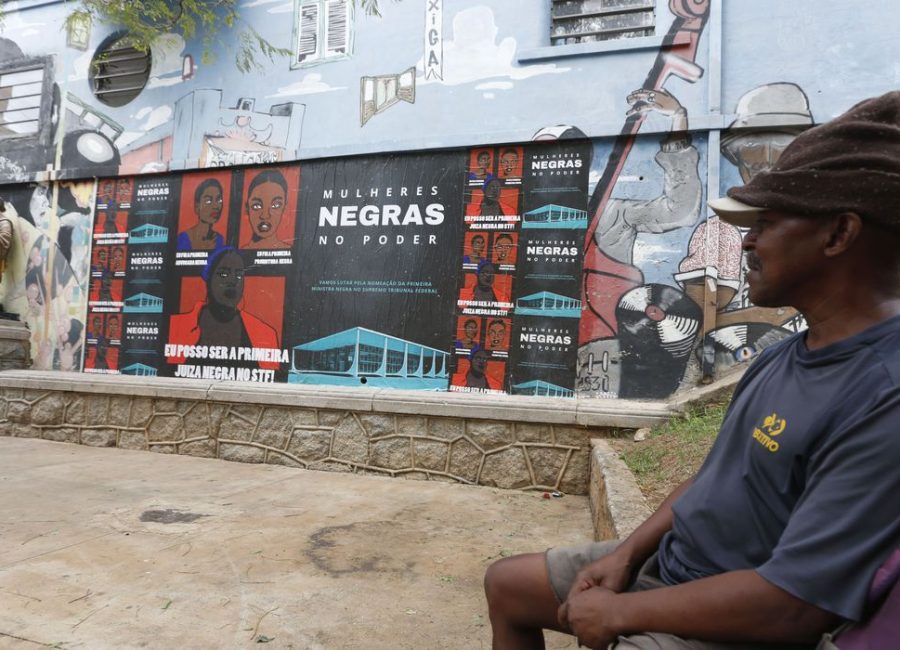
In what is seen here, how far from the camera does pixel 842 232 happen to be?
1077 mm

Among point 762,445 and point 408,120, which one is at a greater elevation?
point 408,120

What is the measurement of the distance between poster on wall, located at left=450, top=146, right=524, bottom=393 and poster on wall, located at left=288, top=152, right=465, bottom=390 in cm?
12

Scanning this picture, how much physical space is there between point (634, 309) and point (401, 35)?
3651 mm

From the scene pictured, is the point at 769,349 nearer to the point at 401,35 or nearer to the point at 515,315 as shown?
the point at 515,315

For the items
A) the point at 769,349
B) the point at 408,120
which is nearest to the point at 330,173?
the point at 408,120

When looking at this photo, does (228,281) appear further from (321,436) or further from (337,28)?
(337,28)

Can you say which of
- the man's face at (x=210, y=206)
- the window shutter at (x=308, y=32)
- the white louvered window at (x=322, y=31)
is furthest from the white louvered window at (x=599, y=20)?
the man's face at (x=210, y=206)

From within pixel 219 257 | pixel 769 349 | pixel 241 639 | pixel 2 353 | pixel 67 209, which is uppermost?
pixel 67 209

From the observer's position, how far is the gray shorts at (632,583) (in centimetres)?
101

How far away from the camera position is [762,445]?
1095mm

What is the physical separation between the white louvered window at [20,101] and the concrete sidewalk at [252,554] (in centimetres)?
483

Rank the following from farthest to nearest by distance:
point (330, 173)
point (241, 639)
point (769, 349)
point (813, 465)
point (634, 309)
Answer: point (330, 173) < point (634, 309) < point (241, 639) < point (769, 349) < point (813, 465)

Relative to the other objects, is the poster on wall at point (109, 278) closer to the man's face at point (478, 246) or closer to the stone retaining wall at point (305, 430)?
the stone retaining wall at point (305, 430)

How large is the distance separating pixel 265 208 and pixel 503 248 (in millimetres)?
2718
